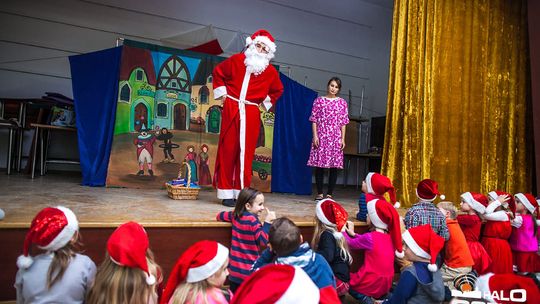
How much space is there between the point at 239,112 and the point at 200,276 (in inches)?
80.6

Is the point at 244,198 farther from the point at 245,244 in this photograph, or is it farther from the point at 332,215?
the point at 332,215

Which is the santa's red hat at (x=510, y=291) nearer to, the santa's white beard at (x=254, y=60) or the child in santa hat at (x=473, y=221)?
the child in santa hat at (x=473, y=221)

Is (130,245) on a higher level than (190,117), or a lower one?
lower

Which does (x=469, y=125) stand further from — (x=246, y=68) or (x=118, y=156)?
(x=118, y=156)

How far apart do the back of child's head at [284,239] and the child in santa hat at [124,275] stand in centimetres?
55

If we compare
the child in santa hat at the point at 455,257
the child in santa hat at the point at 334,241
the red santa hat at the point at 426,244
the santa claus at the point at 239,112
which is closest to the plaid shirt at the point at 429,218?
the child in santa hat at the point at 455,257

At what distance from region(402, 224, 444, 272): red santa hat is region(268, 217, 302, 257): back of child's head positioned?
24.4 inches

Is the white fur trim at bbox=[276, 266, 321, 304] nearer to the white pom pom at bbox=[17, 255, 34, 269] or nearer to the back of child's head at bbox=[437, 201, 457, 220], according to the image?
the white pom pom at bbox=[17, 255, 34, 269]

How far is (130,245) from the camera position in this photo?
148 centimetres

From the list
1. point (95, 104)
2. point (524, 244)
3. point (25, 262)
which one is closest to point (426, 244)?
point (25, 262)

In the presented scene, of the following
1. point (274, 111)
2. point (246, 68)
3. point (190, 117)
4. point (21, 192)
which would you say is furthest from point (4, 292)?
point (274, 111)

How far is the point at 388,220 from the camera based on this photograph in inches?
101

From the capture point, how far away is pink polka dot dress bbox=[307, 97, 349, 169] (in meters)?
4.25

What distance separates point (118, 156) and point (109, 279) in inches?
123
